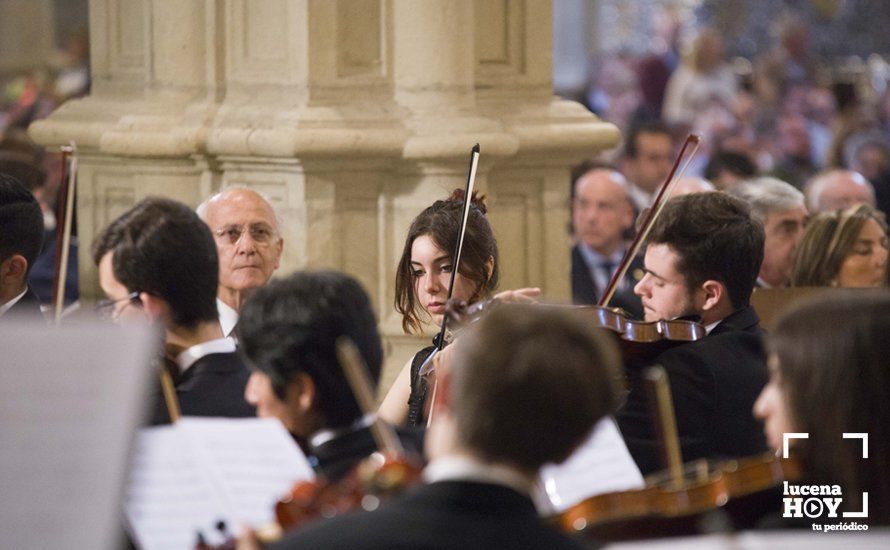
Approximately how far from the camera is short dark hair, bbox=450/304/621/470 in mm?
2463

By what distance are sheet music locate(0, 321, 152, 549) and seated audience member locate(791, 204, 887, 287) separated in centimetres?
392

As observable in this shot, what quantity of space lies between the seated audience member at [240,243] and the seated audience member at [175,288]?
1261mm

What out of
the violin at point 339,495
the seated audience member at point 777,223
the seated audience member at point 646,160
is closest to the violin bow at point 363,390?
the violin at point 339,495

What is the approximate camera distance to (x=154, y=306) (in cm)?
395

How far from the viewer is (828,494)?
9.78 ft

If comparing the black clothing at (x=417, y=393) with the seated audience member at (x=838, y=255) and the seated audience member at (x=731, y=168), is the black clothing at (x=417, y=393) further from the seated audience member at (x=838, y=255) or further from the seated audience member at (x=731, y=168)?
the seated audience member at (x=731, y=168)

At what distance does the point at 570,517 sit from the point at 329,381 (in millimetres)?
569

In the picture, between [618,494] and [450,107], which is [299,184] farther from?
[618,494]

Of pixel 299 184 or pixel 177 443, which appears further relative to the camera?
pixel 299 184

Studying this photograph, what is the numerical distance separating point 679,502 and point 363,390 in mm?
549

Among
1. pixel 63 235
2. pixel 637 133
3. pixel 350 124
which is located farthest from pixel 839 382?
pixel 637 133

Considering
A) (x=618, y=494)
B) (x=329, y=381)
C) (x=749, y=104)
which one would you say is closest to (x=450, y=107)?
(x=329, y=381)

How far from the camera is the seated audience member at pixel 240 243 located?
536 cm

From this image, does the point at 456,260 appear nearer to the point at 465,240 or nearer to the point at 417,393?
the point at 465,240
